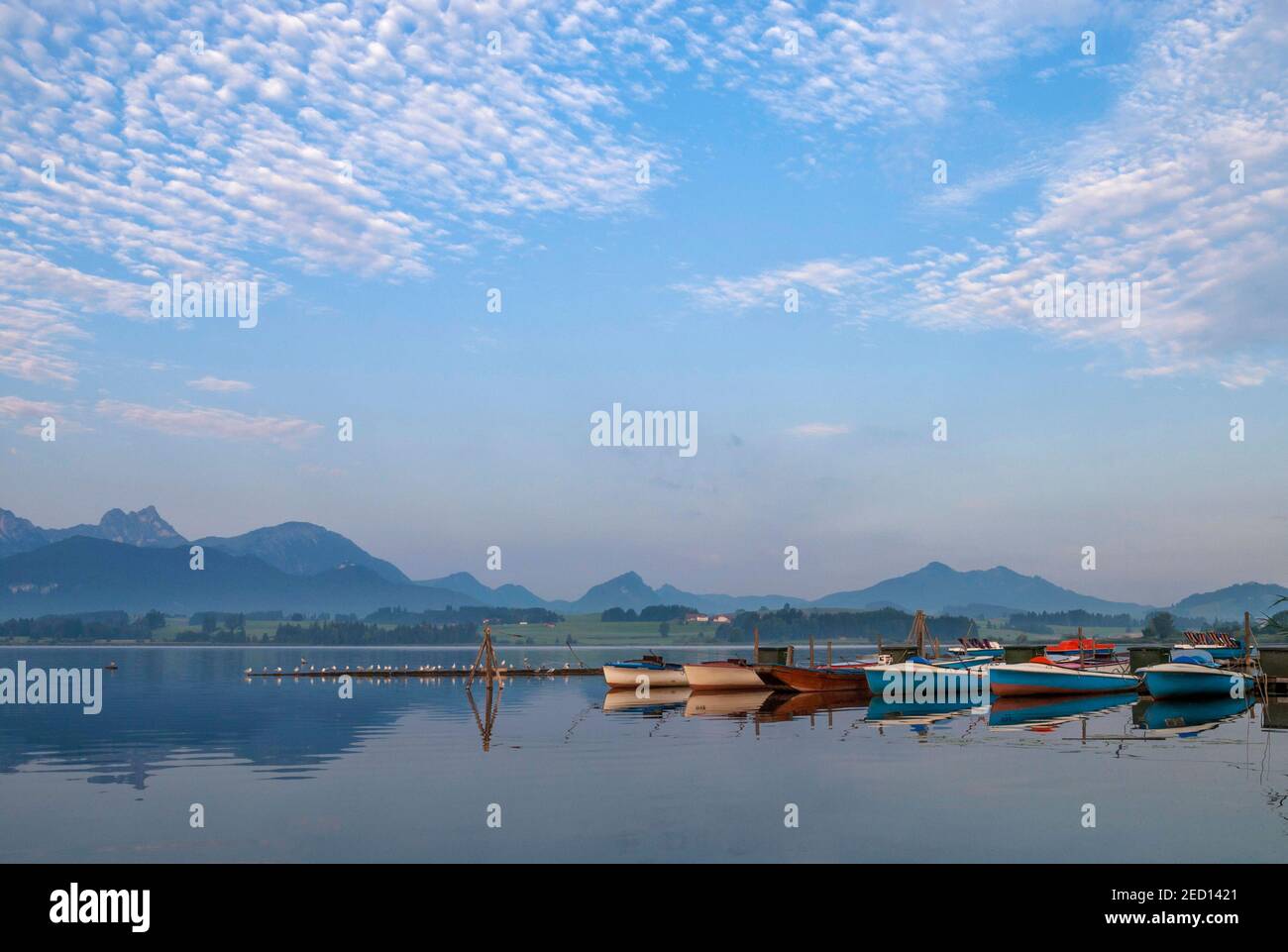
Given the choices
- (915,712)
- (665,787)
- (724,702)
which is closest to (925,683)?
(915,712)

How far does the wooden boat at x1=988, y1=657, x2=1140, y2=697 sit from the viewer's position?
2940 inches

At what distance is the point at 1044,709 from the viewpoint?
6731 cm

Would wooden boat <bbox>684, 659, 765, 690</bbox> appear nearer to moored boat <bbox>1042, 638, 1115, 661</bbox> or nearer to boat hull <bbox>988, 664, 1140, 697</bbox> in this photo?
boat hull <bbox>988, 664, 1140, 697</bbox>

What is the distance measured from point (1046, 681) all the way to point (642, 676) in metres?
35.9

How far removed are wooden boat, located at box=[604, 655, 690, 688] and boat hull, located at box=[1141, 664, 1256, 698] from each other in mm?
40805

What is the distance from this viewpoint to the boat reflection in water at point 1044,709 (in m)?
56.5

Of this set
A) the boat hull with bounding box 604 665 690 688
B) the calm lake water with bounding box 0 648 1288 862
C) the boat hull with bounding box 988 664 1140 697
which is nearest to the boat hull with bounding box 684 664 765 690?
the boat hull with bounding box 604 665 690 688
